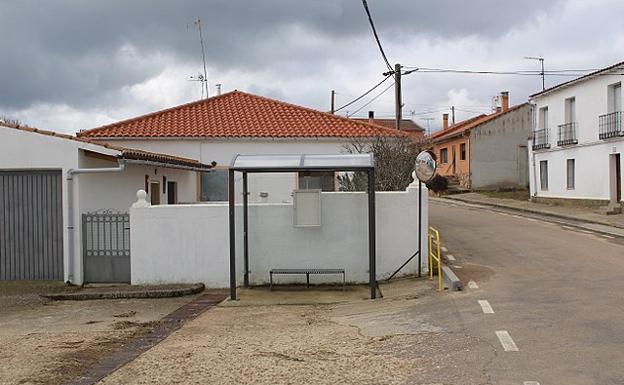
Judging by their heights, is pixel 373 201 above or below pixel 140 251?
above

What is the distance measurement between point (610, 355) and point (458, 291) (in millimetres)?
4532

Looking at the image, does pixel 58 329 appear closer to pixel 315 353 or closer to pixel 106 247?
pixel 106 247

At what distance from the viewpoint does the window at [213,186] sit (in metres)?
21.4

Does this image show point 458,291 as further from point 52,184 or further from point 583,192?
point 583,192

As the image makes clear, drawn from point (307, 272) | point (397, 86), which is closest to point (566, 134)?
point (397, 86)

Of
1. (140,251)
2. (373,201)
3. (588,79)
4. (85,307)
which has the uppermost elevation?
(588,79)

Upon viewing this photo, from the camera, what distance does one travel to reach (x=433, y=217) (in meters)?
25.8

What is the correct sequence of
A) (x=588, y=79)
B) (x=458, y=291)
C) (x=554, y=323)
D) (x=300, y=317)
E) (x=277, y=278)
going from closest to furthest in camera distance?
(x=554, y=323)
(x=300, y=317)
(x=458, y=291)
(x=277, y=278)
(x=588, y=79)

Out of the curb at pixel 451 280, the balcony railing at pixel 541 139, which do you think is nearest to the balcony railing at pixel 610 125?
the balcony railing at pixel 541 139

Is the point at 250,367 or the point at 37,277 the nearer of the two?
the point at 250,367

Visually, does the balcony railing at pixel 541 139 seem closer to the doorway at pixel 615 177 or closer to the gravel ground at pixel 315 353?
the doorway at pixel 615 177

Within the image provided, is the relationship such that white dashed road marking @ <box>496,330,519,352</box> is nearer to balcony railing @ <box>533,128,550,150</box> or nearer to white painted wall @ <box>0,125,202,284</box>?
white painted wall @ <box>0,125,202,284</box>

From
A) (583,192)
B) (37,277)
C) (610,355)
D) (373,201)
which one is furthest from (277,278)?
(583,192)

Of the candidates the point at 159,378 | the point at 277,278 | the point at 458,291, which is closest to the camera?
the point at 159,378
